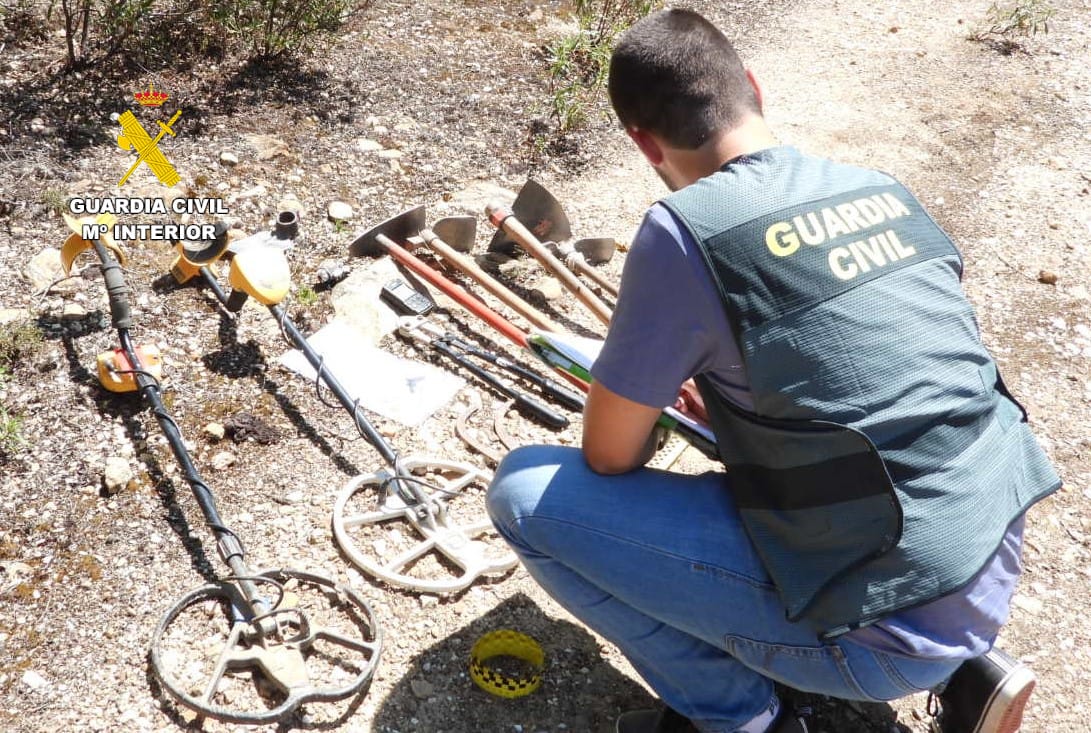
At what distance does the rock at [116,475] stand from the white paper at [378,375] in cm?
69

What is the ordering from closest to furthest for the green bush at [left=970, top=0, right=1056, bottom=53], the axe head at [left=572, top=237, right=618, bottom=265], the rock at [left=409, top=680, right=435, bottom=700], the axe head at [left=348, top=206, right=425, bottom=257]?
the rock at [left=409, top=680, right=435, bottom=700]
the axe head at [left=348, top=206, right=425, bottom=257]
the axe head at [left=572, top=237, right=618, bottom=265]
the green bush at [left=970, top=0, right=1056, bottom=53]

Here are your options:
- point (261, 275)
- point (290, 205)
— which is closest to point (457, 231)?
point (290, 205)

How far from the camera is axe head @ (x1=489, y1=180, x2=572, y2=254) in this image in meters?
3.99

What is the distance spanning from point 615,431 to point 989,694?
1135mm

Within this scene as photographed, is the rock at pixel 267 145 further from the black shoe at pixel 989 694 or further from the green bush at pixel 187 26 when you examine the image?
the black shoe at pixel 989 694

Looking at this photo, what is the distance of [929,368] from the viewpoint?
1774 millimetres

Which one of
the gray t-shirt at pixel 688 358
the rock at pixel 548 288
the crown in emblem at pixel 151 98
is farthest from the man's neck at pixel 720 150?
the crown in emblem at pixel 151 98

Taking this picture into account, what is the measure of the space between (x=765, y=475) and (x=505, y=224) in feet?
7.23

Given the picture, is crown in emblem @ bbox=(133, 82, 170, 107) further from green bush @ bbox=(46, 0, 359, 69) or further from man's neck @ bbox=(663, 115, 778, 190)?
man's neck @ bbox=(663, 115, 778, 190)

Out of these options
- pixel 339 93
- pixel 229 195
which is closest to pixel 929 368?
pixel 229 195

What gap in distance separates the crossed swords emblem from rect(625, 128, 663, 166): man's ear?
2.65 metres

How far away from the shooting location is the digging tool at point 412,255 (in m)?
3.47

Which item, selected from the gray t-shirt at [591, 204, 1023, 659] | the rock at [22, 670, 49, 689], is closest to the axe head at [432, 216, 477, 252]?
the gray t-shirt at [591, 204, 1023, 659]

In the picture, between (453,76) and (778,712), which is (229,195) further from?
(778,712)
